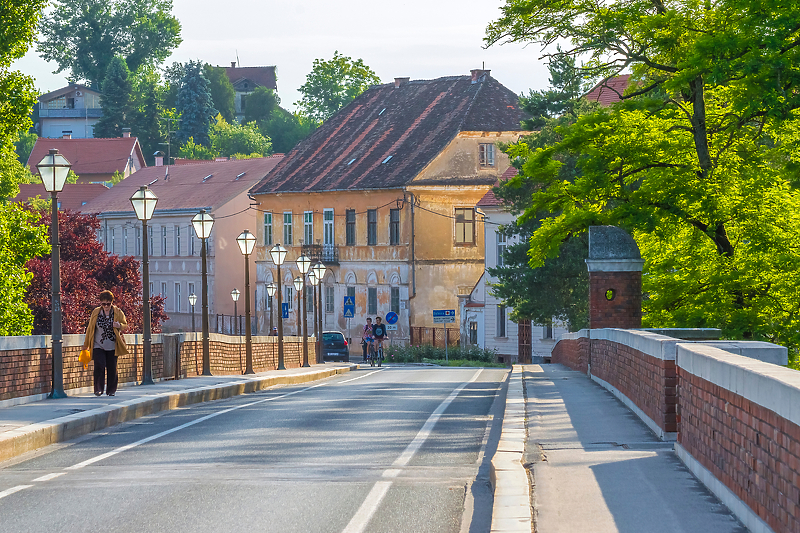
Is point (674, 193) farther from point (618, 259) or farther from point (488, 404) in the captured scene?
point (488, 404)

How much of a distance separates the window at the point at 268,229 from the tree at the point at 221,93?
6989cm

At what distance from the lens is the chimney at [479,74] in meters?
68.2

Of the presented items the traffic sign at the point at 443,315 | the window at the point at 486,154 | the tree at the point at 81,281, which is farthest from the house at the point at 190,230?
the traffic sign at the point at 443,315

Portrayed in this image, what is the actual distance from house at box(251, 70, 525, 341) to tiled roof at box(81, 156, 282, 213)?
6.09m

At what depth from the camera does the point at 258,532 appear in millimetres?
8445

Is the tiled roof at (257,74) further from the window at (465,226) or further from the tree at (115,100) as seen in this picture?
the window at (465,226)

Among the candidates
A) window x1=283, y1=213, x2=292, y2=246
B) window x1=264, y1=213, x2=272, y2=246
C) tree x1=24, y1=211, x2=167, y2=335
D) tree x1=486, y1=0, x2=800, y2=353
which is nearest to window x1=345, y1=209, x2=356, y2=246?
window x1=283, y1=213, x2=292, y2=246

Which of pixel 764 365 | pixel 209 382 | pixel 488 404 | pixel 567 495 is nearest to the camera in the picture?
pixel 764 365

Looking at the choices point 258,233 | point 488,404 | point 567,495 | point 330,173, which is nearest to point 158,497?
point 567,495

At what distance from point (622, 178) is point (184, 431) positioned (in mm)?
13122

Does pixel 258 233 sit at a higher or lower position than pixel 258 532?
higher

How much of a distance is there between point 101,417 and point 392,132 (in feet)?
179

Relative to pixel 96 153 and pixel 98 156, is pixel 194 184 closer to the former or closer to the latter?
pixel 98 156

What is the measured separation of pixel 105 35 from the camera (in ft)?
428
